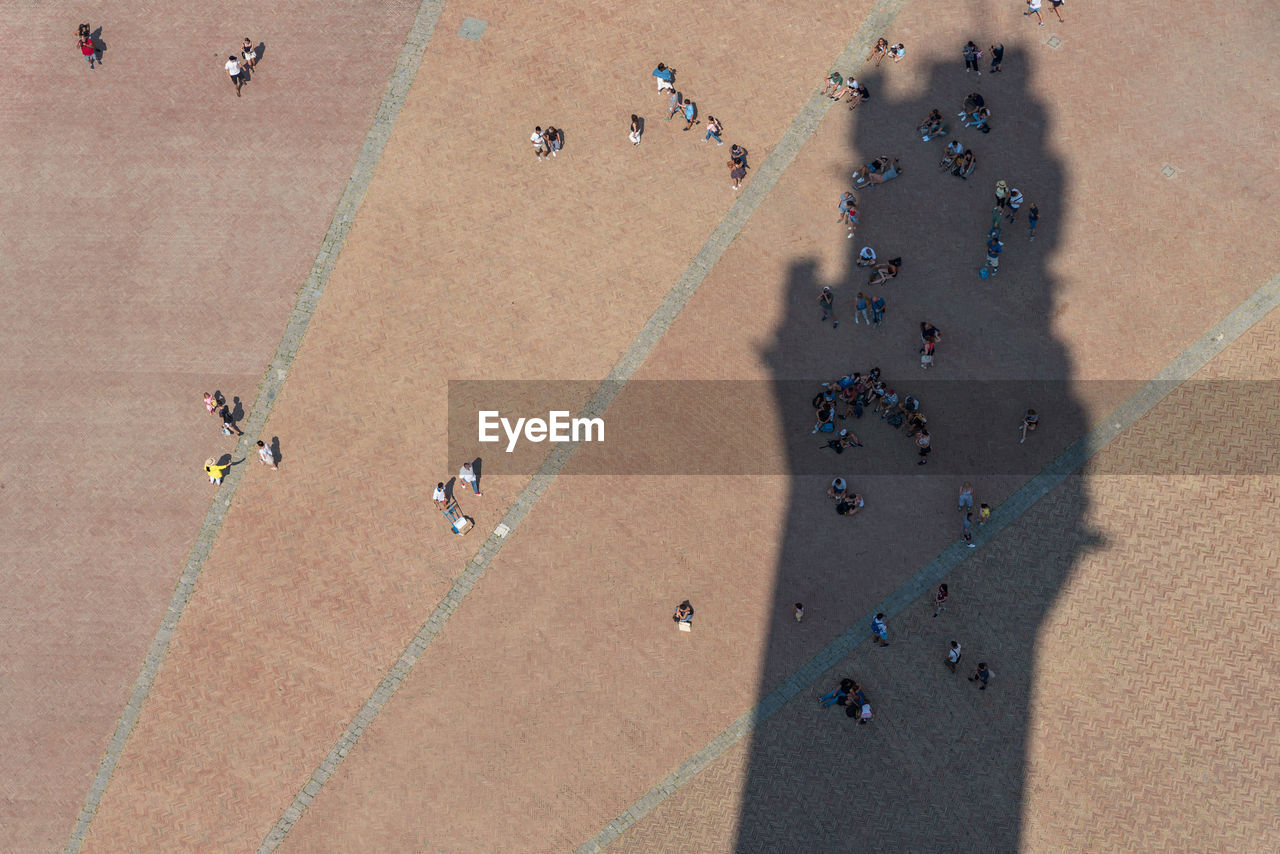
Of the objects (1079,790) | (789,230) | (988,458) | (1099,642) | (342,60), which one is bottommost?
(1079,790)

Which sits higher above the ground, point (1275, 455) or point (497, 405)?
point (497, 405)

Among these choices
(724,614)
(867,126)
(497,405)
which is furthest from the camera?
(867,126)

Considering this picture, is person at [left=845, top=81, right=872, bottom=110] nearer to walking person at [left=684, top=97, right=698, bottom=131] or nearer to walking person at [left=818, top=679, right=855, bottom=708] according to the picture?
walking person at [left=684, top=97, right=698, bottom=131]

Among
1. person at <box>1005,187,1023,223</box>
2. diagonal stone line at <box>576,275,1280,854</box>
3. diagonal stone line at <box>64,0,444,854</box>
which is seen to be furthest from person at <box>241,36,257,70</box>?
diagonal stone line at <box>576,275,1280,854</box>

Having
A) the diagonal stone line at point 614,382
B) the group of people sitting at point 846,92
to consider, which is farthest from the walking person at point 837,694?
the group of people sitting at point 846,92

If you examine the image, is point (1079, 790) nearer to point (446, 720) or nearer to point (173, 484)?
point (446, 720)

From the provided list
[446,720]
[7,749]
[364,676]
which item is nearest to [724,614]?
[446,720]

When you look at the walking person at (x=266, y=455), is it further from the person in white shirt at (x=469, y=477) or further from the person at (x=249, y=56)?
the person at (x=249, y=56)

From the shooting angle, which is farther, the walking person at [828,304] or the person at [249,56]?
the person at [249,56]
